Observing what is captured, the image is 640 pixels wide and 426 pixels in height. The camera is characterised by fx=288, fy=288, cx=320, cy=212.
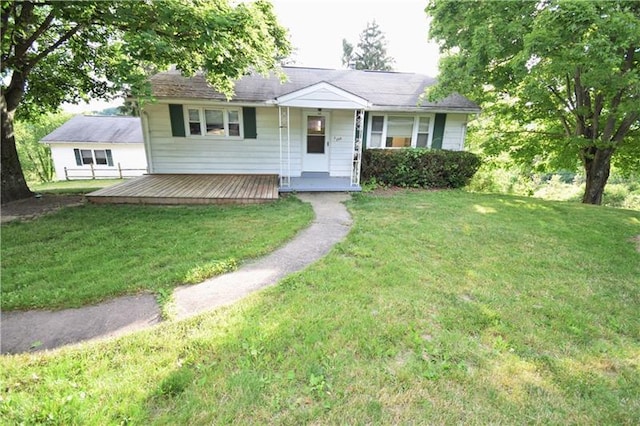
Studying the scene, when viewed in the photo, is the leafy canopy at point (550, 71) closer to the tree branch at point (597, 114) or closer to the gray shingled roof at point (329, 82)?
the tree branch at point (597, 114)

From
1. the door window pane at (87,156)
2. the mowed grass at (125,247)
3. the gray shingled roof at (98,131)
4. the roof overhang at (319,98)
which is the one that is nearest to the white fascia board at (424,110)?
the roof overhang at (319,98)

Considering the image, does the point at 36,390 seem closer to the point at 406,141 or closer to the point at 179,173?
the point at 179,173

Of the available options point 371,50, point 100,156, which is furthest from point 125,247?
point 371,50

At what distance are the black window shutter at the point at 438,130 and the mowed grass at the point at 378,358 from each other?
7.20m

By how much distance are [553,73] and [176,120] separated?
33.5 feet

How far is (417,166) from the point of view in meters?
9.67

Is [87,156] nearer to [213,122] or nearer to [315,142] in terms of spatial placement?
[213,122]

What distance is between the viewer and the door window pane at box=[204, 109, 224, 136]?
9.39 m

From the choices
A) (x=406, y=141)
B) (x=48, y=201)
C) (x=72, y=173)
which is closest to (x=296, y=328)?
(x=48, y=201)

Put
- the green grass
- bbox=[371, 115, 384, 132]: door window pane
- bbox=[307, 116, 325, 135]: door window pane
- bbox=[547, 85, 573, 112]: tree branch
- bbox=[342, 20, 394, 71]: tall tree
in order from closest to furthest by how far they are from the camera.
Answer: the green grass
bbox=[547, 85, 573, 112]: tree branch
bbox=[307, 116, 325, 135]: door window pane
bbox=[371, 115, 384, 132]: door window pane
bbox=[342, 20, 394, 71]: tall tree

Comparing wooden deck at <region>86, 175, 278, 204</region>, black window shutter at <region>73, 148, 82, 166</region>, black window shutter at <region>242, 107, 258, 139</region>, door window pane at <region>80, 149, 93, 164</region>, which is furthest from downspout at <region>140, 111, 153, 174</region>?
black window shutter at <region>73, 148, 82, 166</region>

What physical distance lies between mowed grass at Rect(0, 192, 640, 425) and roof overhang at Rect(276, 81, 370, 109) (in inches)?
211

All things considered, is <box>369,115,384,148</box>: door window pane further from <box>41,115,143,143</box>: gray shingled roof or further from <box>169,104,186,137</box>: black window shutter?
<box>41,115,143,143</box>: gray shingled roof

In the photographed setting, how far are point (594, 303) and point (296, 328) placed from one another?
350 centimetres
